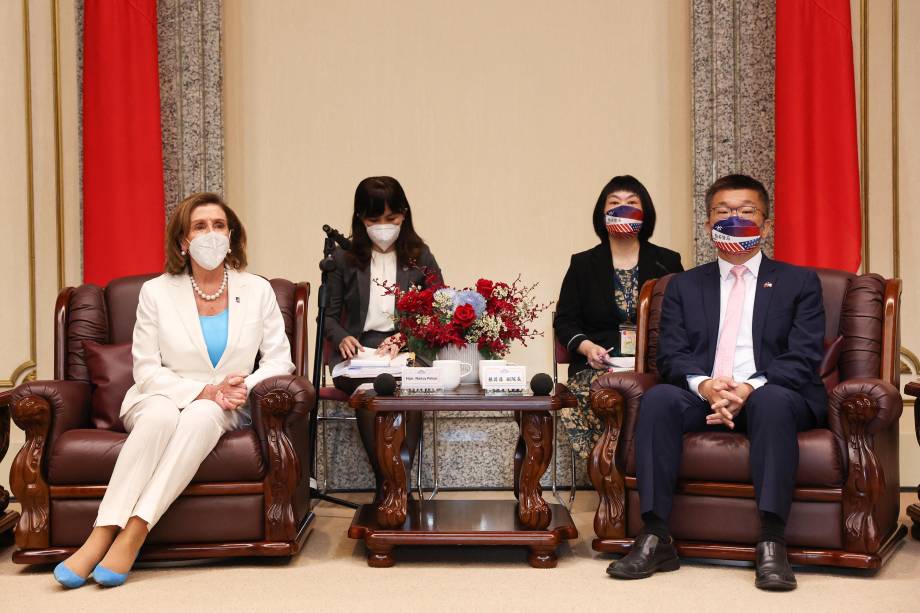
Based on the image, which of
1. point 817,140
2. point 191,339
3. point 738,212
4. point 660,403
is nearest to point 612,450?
point 660,403

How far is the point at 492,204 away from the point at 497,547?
7.62ft

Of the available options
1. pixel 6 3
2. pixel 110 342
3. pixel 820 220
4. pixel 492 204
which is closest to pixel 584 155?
pixel 492 204

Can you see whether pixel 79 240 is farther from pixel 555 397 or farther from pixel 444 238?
pixel 555 397

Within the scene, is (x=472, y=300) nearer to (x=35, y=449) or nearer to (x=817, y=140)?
(x=35, y=449)

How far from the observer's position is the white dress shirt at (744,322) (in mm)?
3291

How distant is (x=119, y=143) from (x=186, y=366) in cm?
180

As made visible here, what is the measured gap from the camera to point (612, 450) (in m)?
3.20

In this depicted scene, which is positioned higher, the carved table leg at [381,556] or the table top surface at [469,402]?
the table top surface at [469,402]

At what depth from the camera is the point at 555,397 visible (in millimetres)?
3166

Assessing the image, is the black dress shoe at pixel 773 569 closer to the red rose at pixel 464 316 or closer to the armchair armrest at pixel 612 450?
the armchair armrest at pixel 612 450

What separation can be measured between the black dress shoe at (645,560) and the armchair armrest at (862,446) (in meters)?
0.55

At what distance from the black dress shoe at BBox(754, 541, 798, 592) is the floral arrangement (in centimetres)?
107

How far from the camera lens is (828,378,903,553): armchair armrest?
296cm

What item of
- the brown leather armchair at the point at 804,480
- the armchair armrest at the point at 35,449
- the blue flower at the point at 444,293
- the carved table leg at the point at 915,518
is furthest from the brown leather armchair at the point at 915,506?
the armchair armrest at the point at 35,449
